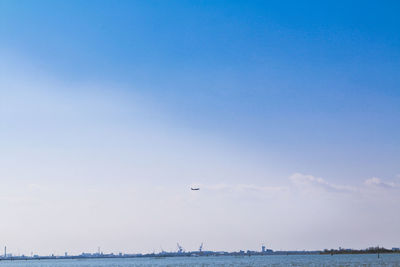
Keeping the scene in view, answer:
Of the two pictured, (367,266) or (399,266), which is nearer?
(399,266)

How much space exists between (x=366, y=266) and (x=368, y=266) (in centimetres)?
55

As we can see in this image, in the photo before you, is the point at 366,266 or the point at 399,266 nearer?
the point at 399,266

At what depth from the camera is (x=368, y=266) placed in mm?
142875

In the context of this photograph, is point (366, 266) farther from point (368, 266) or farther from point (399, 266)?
point (399, 266)

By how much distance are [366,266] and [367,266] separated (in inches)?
13.5

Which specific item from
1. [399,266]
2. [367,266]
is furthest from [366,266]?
[399,266]

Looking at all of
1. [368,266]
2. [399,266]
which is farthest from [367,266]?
[399,266]

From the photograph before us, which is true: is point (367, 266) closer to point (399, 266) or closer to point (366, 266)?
point (366, 266)

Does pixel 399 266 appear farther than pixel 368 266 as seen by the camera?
No

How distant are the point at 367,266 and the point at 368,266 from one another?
0.27 metres

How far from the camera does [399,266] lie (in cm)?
13238

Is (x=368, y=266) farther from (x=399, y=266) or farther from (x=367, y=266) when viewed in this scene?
(x=399, y=266)

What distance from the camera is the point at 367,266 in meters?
143

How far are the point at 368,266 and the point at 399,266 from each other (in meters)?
11.7
